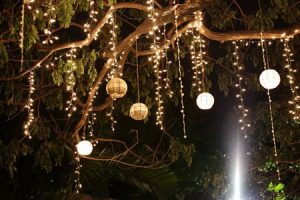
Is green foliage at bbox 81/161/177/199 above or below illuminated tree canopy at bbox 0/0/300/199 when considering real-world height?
below

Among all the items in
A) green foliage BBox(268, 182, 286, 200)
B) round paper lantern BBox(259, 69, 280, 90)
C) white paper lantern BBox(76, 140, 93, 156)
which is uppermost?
green foliage BBox(268, 182, 286, 200)

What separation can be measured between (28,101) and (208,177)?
4.13 metres

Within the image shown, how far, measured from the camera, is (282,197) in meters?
7.55

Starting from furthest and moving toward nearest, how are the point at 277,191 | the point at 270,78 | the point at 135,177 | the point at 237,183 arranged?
1. the point at 237,183
2. the point at 277,191
3. the point at 135,177
4. the point at 270,78

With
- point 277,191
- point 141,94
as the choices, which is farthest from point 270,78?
point 277,191

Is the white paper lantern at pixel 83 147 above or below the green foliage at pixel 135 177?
below

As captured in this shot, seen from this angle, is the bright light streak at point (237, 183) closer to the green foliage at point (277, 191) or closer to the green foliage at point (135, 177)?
the green foliage at point (277, 191)

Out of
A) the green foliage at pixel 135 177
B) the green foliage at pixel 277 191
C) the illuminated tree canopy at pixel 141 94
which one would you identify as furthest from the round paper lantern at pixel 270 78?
the green foliage at pixel 277 191

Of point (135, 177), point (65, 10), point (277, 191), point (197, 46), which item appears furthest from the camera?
point (277, 191)

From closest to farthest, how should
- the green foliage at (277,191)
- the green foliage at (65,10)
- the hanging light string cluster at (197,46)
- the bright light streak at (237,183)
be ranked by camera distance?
the green foliage at (65,10) → the hanging light string cluster at (197,46) → the green foliage at (277,191) → the bright light streak at (237,183)

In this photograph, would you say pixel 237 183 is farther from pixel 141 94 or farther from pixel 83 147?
pixel 83 147

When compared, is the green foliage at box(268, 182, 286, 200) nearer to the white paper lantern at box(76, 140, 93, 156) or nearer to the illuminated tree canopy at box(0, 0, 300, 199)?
the illuminated tree canopy at box(0, 0, 300, 199)

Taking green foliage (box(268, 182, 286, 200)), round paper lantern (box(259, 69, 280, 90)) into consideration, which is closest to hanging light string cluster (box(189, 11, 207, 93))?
round paper lantern (box(259, 69, 280, 90))

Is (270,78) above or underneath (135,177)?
underneath
